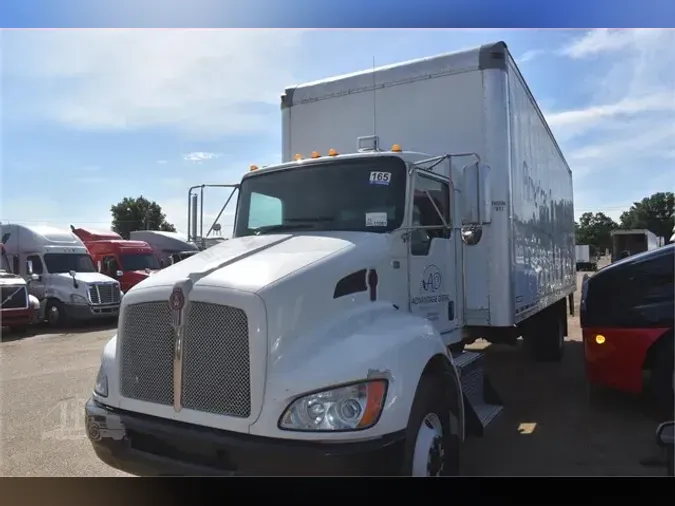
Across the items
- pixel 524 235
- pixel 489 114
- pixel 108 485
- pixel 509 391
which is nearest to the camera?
pixel 108 485

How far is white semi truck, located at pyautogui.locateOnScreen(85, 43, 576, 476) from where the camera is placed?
307 centimetres

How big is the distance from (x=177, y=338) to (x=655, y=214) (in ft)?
24.4

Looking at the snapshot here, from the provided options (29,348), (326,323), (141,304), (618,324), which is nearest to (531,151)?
(618,324)

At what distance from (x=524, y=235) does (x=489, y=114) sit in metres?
1.71

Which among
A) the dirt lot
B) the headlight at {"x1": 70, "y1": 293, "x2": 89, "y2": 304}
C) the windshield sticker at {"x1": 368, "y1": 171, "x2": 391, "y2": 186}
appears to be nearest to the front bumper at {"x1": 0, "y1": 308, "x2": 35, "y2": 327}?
the headlight at {"x1": 70, "y1": 293, "x2": 89, "y2": 304}

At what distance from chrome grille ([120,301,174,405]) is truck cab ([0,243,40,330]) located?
1325 centimetres

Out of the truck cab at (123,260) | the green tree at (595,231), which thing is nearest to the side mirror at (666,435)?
the green tree at (595,231)

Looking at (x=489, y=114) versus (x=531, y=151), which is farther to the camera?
(x=531, y=151)

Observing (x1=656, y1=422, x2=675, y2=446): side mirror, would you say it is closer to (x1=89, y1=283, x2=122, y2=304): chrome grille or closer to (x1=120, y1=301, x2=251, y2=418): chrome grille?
(x1=120, y1=301, x2=251, y2=418): chrome grille

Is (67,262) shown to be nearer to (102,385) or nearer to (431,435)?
(102,385)

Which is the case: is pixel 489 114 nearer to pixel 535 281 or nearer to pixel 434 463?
pixel 535 281

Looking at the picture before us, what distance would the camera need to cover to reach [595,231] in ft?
42.3

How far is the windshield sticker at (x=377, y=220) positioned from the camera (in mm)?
4242

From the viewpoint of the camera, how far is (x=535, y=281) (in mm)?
7199
